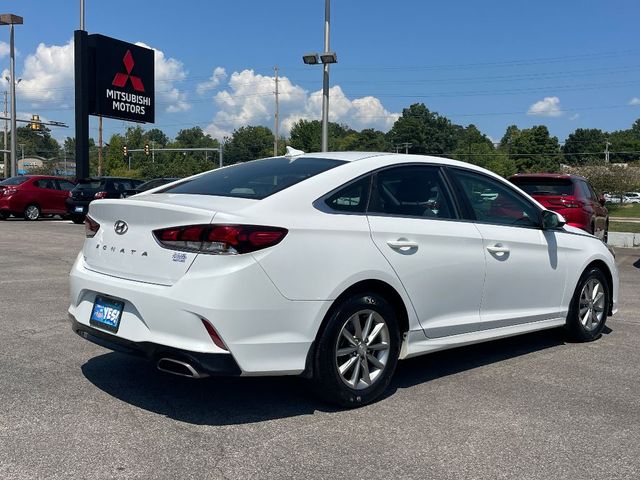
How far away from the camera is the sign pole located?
22.9 m

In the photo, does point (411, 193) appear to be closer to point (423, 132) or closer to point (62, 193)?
point (62, 193)

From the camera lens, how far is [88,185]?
21.4m

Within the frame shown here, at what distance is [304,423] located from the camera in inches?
153

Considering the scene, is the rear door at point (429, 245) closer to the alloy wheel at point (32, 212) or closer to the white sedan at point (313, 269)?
the white sedan at point (313, 269)

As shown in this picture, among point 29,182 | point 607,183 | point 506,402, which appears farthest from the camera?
point 607,183

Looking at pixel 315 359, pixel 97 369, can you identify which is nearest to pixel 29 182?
pixel 97 369

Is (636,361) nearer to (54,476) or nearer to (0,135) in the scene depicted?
(54,476)

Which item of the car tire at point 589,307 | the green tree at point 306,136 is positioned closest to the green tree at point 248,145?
the green tree at point 306,136

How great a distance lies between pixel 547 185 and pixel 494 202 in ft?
25.2

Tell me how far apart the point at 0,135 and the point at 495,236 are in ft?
593

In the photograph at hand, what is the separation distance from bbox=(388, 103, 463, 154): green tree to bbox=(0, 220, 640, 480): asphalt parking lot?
109 m

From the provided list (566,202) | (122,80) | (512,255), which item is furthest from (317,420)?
(122,80)

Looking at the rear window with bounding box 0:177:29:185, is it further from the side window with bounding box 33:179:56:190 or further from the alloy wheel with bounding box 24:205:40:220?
the alloy wheel with bounding box 24:205:40:220

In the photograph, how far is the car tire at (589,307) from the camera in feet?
19.4
